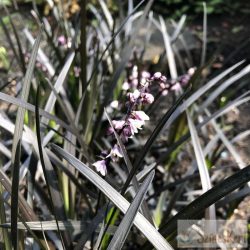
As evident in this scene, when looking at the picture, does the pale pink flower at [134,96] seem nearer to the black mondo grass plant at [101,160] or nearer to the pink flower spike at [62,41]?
the black mondo grass plant at [101,160]

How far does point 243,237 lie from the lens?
174cm

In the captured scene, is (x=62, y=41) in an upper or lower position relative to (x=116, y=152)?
upper

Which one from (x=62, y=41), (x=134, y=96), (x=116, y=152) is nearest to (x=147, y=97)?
(x=134, y=96)

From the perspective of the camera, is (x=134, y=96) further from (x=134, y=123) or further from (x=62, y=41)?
(x=62, y=41)

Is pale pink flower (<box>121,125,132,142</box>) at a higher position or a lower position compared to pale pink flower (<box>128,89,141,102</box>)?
lower

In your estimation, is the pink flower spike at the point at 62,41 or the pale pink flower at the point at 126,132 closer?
the pale pink flower at the point at 126,132

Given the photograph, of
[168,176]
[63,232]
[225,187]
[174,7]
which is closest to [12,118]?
[168,176]

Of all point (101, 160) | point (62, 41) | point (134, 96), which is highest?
point (62, 41)

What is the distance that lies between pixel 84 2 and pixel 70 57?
0.78 feet

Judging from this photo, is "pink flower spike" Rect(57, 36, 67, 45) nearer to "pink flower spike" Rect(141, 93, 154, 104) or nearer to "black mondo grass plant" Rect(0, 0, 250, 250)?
"black mondo grass plant" Rect(0, 0, 250, 250)

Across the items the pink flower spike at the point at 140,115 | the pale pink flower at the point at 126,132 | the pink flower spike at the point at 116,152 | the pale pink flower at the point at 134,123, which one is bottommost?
the pink flower spike at the point at 116,152

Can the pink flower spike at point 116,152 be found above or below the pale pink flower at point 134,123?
below

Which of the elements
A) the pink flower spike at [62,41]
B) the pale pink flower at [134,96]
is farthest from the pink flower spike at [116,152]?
the pink flower spike at [62,41]

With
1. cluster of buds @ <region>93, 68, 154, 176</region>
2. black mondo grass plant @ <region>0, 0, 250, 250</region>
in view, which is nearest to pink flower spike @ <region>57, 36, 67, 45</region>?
black mondo grass plant @ <region>0, 0, 250, 250</region>
